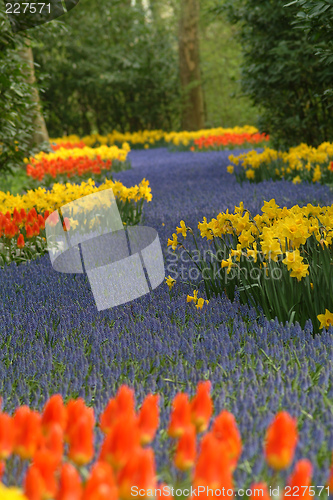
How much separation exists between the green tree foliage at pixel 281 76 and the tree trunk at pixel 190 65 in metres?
9.53

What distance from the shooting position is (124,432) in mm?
1033

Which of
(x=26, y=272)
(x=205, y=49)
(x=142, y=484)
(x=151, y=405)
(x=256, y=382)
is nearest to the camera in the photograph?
(x=142, y=484)

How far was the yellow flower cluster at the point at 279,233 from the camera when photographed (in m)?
2.64

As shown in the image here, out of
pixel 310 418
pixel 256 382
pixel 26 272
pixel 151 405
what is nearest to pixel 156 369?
pixel 256 382

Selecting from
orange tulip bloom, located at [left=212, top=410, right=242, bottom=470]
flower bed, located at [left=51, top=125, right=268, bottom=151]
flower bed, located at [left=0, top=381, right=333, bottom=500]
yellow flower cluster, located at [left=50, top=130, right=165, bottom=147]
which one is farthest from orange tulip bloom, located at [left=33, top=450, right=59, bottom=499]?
yellow flower cluster, located at [left=50, top=130, right=165, bottom=147]

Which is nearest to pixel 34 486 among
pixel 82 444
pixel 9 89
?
pixel 82 444

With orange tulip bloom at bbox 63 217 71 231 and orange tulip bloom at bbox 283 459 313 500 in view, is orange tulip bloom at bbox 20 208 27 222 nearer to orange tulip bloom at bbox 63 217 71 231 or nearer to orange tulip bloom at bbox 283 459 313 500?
orange tulip bloom at bbox 63 217 71 231

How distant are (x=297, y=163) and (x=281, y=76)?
214 centimetres

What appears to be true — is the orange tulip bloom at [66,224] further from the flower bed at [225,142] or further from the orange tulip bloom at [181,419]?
the flower bed at [225,142]

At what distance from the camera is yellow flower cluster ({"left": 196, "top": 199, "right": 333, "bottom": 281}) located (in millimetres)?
2641

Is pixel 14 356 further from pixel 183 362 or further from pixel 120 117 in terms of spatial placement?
pixel 120 117

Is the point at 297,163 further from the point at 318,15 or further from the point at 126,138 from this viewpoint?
the point at 126,138

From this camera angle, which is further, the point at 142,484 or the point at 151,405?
the point at 151,405

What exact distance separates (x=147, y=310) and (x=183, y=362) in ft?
2.49
